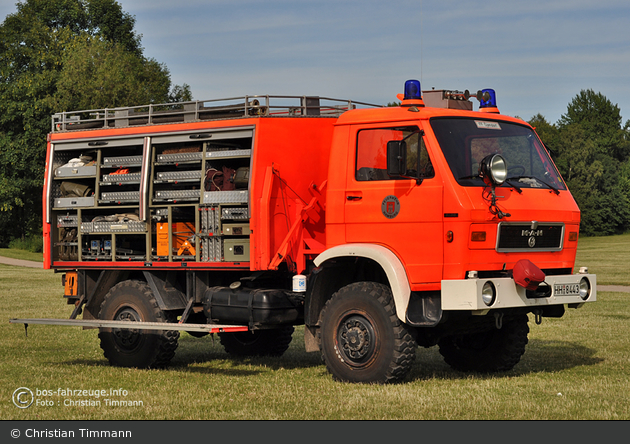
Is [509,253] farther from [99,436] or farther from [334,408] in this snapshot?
[99,436]

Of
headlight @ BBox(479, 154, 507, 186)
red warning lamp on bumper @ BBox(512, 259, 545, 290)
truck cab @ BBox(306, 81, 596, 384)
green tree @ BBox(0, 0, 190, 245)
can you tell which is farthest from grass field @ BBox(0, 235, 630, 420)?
green tree @ BBox(0, 0, 190, 245)

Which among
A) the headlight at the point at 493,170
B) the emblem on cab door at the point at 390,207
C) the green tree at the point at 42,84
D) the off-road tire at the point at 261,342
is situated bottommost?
the off-road tire at the point at 261,342

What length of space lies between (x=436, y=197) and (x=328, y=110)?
2838mm

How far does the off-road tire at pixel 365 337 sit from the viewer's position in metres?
9.36

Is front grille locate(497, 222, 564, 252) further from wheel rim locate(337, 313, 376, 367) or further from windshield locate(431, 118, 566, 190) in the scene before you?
wheel rim locate(337, 313, 376, 367)

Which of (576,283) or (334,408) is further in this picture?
(576,283)

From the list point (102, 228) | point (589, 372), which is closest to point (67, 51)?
point (102, 228)

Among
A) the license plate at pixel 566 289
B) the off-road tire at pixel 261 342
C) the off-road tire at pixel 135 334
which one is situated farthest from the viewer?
the off-road tire at pixel 261 342

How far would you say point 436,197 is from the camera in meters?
9.16

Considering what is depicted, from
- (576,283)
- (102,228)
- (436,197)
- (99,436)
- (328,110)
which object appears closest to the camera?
(99,436)

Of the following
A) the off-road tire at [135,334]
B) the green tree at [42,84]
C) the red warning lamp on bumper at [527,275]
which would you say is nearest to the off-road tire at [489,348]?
the red warning lamp on bumper at [527,275]

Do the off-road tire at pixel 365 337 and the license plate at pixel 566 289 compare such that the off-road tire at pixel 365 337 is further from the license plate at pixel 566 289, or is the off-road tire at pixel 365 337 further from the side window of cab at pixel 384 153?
the license plate at pixel 566 289

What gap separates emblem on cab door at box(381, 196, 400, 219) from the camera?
9.48m

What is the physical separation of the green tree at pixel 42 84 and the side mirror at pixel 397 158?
47.3 m
